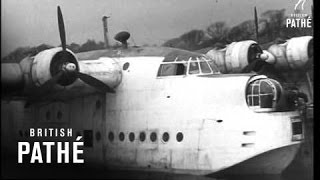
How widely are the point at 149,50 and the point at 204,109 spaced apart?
1.97 ft

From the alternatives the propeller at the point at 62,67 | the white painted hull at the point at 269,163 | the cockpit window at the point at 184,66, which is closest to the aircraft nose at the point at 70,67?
the propeller at the point at 62,67

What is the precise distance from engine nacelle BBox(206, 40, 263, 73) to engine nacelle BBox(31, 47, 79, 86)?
1054 mm

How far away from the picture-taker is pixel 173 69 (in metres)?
4.79

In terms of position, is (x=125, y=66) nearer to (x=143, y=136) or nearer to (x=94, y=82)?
(x=94, y=82)

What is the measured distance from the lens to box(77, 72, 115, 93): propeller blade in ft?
14.9

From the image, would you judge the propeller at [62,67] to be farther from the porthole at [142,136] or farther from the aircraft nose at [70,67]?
the porthole at [142,136]

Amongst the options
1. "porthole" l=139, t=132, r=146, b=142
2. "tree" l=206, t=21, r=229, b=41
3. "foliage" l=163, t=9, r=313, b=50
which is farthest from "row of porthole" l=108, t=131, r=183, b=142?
"tree" l=206, t=21, r=229, b=41

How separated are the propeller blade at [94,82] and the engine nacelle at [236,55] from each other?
2.67 feet

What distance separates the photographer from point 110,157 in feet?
15.2

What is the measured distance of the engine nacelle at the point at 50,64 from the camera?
14.6ft

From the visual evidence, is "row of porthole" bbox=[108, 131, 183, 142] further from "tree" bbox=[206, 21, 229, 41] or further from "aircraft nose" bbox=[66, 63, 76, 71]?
"tree" bbox=[206, 21, 229, 41]

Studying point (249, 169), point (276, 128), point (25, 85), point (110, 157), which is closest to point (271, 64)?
point (276, 128)

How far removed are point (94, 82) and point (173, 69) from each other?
0.62 m

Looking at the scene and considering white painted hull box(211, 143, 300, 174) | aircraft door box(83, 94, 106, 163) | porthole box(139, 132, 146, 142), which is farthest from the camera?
white painted hull box(211, 143, 300, 174)
